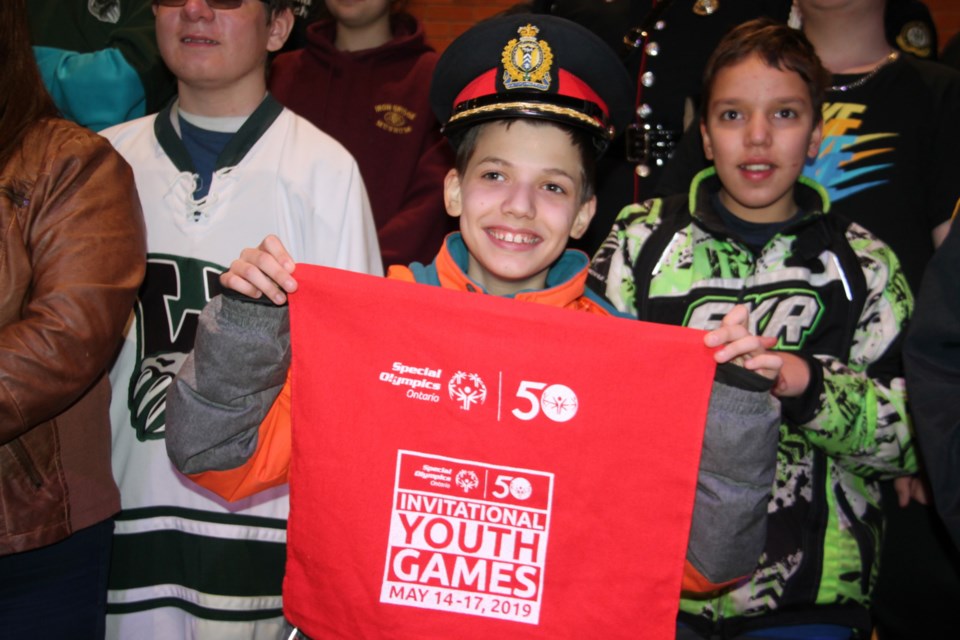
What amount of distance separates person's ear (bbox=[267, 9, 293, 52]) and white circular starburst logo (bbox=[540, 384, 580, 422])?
173 centimetres

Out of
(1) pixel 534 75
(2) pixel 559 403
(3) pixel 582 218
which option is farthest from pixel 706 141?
(2) pixel 559 403

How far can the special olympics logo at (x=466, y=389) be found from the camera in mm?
1762

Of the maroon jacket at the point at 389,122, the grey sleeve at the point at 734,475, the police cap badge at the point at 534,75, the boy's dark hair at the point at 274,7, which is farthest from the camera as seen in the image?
the maroon jacket at the point at 389,122

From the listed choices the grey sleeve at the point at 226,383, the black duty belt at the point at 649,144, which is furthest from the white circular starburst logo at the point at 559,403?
the black duty belt at the point at 649,144

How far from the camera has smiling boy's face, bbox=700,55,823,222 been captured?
255cm

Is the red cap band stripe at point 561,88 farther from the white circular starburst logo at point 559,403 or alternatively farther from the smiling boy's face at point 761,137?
the white circular starburst logo at point 559,403

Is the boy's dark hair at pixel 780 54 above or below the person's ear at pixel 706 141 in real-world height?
above

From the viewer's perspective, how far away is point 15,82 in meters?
2.23

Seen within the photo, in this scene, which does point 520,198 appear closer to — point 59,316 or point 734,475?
point 734,475

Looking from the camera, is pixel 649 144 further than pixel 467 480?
Yes

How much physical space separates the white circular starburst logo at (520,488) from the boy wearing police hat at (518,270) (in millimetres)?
349

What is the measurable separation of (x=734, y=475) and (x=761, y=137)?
1123 millimetres

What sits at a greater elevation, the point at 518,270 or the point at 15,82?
the point at 15,82

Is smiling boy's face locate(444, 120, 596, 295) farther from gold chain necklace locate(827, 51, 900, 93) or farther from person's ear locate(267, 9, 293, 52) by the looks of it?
gold chain necklace locate(827, 51, 900, 93)
